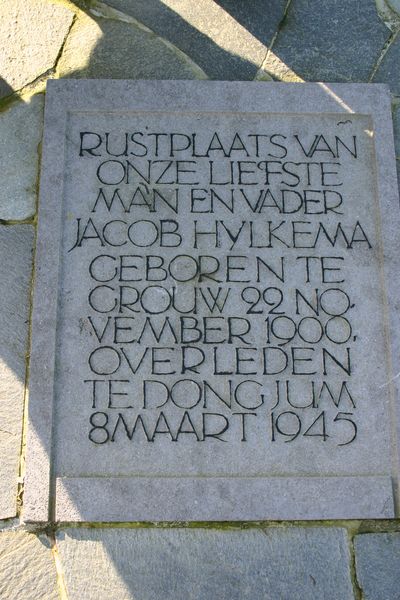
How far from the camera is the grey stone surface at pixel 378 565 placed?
8.13 ft

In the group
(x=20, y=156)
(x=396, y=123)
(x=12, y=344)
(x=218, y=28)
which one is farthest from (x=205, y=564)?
(x=218, y=28)

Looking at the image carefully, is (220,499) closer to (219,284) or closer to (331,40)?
(219,284)

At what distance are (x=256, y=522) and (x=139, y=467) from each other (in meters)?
0.48

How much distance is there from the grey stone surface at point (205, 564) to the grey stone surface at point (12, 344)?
32 centimetres

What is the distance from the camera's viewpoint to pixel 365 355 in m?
2.68

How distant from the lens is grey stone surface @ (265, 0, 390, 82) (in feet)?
10.5

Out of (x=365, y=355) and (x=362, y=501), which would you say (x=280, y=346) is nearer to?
(x=365, y=355)

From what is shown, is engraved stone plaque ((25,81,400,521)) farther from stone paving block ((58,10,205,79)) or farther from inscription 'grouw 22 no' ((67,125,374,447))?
stone paving block ((58,10,205,79))

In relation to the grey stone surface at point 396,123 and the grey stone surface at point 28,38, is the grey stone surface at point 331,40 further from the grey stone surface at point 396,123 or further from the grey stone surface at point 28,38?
the grey stone surface at point 28,38

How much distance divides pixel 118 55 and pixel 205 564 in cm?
224

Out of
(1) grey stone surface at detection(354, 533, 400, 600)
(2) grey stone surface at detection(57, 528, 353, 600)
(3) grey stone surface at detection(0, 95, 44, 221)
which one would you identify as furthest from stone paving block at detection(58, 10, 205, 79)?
(1) grey stone surface at detection(354, 533, 400, 600)

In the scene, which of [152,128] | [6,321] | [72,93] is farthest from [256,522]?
[72,93]

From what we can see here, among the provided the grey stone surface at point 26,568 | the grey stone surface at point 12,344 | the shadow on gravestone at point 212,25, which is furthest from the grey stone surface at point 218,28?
the grey stone surface at point 26,568

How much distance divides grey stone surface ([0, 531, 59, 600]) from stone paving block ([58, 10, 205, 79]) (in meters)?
2.01
